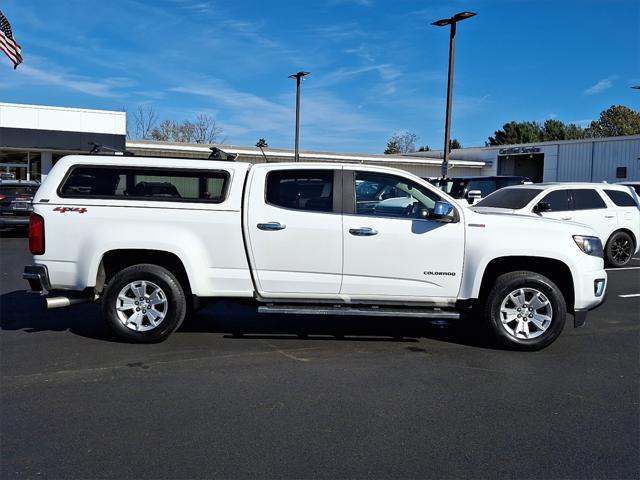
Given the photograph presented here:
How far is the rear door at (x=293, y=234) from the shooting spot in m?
6.08

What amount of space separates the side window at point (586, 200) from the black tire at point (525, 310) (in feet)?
22.7

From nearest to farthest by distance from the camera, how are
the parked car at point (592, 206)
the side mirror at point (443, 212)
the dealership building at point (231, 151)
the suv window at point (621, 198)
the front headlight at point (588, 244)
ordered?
the side mirror at point (443, 212) < the front headlight at point (588, 244) < the parked car at point (592, 206) < the suv window at point (621, 198) < the dealership building at point (231, 151)

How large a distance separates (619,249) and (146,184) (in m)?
10.7

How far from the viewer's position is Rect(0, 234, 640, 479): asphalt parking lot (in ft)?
12.0

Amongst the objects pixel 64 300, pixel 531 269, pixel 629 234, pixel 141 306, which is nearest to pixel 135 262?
pixel 141 306

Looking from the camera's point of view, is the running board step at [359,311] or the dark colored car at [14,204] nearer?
the running board step at [359,311]

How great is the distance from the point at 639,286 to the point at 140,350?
8.69 m

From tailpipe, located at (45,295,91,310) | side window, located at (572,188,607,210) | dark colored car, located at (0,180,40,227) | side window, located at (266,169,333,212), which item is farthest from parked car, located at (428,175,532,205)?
tailpipe, located at (45,295,91,310)

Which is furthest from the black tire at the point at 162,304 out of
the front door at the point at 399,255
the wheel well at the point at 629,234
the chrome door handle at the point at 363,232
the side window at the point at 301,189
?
the wheel well at the point at 629,234

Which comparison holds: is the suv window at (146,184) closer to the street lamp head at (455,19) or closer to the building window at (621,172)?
the street lamp head at (455,19)

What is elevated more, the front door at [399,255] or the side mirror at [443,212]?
the side mirror at [443,212]

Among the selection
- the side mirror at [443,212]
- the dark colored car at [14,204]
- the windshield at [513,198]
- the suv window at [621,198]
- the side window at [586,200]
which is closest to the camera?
the side mirror at [443,212]

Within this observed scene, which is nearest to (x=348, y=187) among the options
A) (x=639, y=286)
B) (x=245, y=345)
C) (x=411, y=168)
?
(x=245, y=345)

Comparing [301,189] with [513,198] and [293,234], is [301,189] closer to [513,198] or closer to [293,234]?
[293,234]
